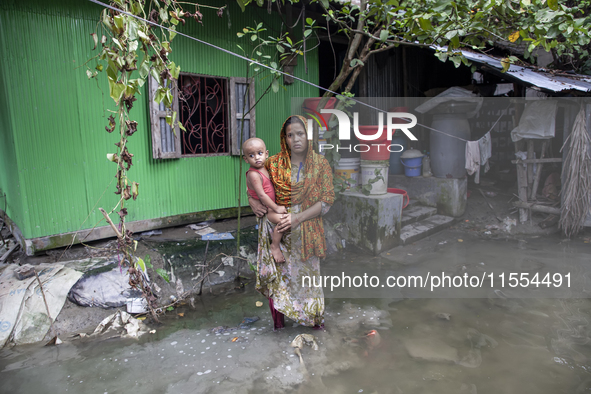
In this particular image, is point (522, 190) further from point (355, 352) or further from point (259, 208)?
point (259, 208)

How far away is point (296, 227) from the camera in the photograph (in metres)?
3.12

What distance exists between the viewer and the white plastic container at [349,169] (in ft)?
17.7

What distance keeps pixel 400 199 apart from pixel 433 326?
228 centimetres

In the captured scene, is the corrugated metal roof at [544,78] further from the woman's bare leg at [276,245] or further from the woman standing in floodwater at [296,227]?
the woman's bare leg at [276,245]

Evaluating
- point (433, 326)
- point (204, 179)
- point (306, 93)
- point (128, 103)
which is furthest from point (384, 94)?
point (128, 103)

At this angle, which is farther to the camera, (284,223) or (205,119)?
(205,119)

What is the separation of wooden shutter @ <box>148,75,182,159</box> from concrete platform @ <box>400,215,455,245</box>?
3479 mm

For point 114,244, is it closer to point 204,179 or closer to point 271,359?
point 204,179

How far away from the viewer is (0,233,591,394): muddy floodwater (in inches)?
104

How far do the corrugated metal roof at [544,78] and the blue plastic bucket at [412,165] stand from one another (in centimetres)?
171

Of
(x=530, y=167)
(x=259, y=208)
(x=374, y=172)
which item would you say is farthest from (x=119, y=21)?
(x=530, y=167)

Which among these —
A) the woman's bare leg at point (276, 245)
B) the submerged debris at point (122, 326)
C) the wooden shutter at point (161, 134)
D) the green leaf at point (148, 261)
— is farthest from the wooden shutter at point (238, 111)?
the submerged debris at point (122, 326)

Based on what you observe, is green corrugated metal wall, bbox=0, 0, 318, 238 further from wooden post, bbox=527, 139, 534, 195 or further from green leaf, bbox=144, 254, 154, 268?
wooden post, bbox=527, 139, 534, 195

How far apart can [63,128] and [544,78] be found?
6.69 metres
